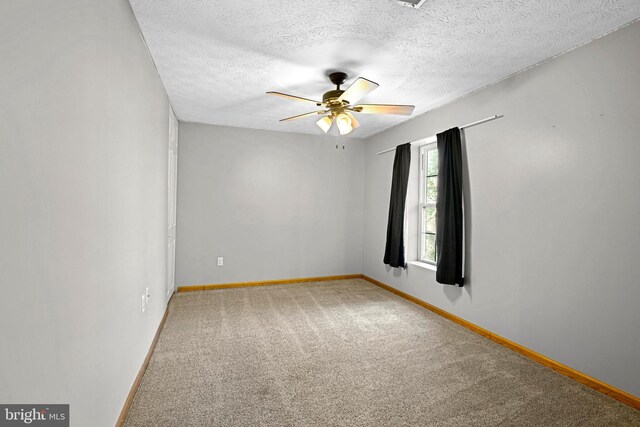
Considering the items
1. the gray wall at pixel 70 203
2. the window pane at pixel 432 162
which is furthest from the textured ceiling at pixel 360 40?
the window pane at pixel 432 162

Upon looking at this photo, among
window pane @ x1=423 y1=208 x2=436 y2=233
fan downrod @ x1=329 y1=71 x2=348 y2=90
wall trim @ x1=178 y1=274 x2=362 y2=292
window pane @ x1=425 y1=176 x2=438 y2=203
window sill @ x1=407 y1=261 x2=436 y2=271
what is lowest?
wall trim @ x1=178 y1=274 x2=362 y2=292

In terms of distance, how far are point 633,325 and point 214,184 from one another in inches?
183

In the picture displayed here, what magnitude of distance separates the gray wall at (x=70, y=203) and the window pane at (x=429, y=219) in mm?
3444

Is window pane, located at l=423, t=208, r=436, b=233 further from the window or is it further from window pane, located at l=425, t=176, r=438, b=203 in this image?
window pane, located at l=425, t=176, r=438, b=203

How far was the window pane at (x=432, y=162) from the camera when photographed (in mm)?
4309

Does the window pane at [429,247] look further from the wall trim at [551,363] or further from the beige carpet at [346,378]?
the beige carpet at [346,378]

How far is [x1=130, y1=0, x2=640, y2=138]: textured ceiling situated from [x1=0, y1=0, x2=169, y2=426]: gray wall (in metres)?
0.48

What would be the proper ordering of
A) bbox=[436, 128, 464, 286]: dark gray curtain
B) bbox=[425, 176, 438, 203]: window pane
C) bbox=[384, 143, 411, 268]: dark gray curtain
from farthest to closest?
bbox=[384, 143, 411, 268]: dark gray curtain → bbox=[425, 176, 438, 203]: window pane → bbox=[436, 128, 464, 286]: dark gray curtain

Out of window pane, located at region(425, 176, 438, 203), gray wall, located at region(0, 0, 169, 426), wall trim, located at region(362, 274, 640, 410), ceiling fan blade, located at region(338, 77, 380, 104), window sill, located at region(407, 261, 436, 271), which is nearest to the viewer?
gray wall, located at region(0, 0, 169, 426)

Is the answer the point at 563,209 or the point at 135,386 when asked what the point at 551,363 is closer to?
the point at 563,209

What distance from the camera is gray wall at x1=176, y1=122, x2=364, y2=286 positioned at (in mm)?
4781

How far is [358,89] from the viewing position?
256 cm

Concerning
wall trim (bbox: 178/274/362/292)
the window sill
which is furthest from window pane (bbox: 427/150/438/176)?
wall trim (bbox: 178/274/362/292)

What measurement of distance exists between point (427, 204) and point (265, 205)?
2.40 meters
